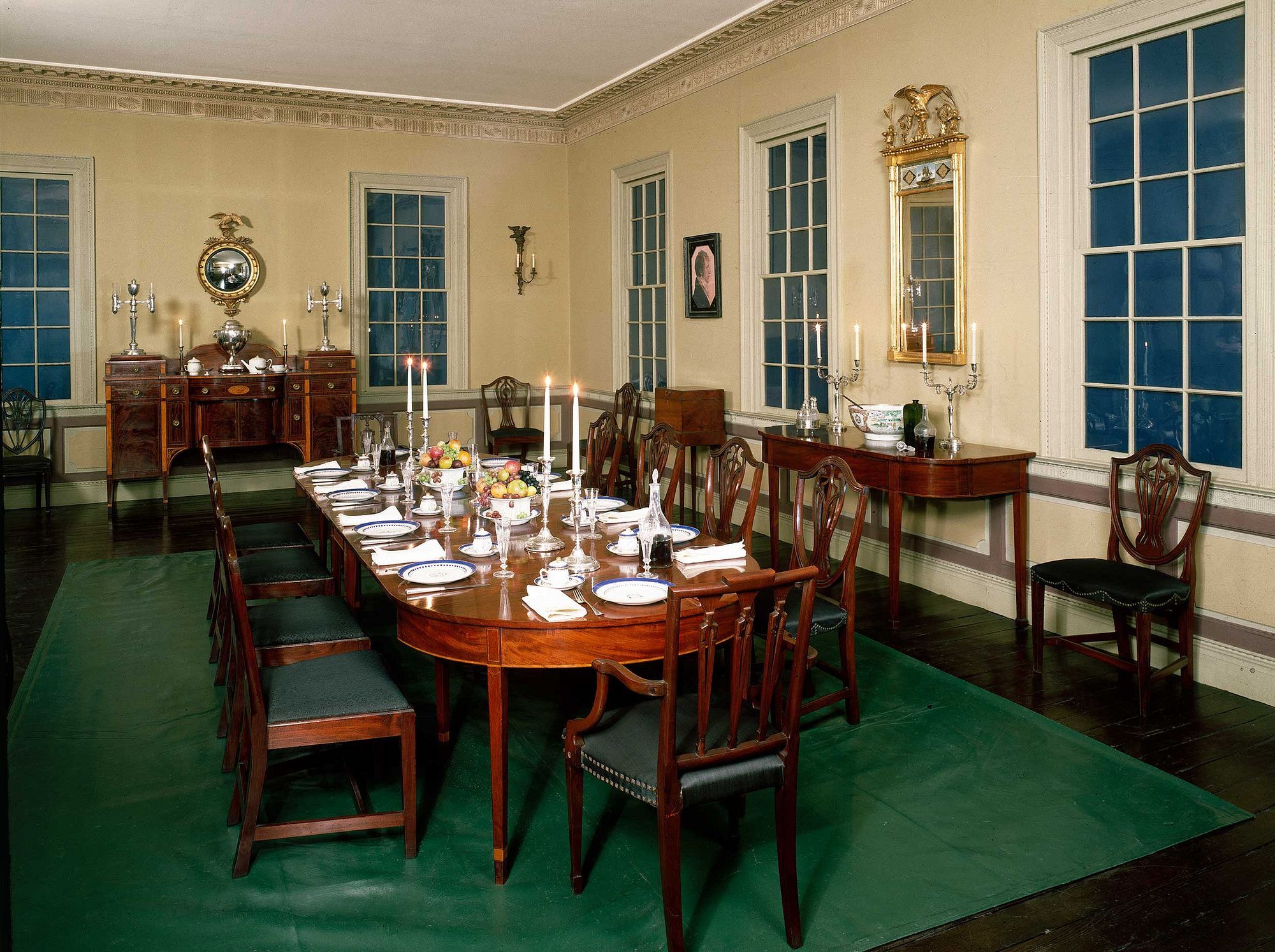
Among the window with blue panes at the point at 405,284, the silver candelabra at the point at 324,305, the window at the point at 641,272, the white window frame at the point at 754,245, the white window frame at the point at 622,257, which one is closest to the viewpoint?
the white window frame at the point at 754,245

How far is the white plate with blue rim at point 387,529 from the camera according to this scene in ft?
12.8

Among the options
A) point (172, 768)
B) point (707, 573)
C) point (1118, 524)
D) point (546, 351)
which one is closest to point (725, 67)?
point (546, 351)

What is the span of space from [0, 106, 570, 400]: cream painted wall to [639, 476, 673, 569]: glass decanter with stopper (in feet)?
22.7

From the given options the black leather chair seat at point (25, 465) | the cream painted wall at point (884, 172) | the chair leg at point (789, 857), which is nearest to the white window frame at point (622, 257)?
the cream painted wall at point (884, 172)

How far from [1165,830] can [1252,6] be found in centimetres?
315

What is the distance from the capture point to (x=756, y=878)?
2879mm

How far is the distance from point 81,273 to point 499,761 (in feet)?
24.7

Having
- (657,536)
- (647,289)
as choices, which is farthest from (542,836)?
(647,289)

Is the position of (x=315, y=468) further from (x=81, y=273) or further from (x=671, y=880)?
(x=81, y=273)

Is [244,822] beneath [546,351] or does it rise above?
beneath

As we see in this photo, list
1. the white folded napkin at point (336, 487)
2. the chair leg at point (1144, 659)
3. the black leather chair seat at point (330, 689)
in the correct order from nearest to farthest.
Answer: the black leather chair seat at point (330, 689)
the chair leg at point (1144, 659)
the white folded napkin at point (336, 487)

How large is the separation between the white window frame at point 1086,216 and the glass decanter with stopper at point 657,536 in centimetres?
250

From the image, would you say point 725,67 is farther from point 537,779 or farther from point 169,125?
point 537,779

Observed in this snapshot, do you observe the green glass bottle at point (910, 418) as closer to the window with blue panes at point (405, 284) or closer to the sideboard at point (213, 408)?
the sideboard at point (213, 408)
